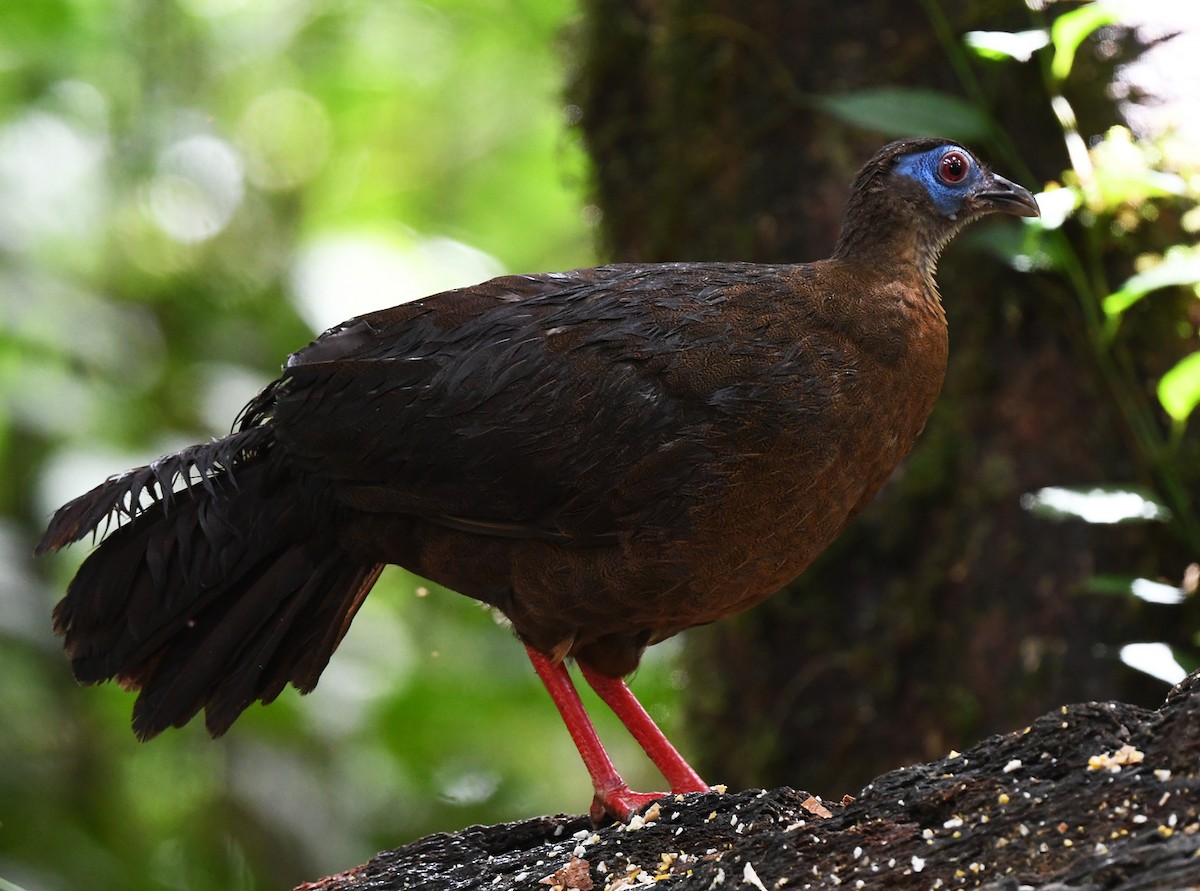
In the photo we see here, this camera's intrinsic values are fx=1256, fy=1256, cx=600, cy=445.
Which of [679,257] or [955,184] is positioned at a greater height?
[679,257]

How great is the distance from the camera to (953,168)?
3.60 m

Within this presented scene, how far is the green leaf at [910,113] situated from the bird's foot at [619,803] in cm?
231

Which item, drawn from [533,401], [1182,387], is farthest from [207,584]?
[1182,387]

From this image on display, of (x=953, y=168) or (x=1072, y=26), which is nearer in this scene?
(x=953, y=168)

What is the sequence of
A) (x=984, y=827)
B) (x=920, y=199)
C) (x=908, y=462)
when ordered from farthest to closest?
(x=908, y=462)
(x=920, y=199)
(x=984, y=827)

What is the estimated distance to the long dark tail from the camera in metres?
3.59

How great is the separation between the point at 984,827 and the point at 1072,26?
3018 mm

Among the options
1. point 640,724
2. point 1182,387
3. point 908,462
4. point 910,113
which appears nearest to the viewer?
point 640,724

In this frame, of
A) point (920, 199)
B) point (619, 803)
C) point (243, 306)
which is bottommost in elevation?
point (619, 803)

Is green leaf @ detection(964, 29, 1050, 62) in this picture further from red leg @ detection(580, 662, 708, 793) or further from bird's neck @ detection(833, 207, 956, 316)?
red leg @ detection(580, 662, 708, 793)

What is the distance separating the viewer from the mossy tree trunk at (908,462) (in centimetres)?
486

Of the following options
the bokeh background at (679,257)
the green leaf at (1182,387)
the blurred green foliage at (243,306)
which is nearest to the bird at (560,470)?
the green leaf at (1182,387)

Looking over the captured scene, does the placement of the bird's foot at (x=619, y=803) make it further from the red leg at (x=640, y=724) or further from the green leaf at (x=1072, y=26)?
the green leaf at (x=1072, y=26)

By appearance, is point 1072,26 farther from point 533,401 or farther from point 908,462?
point 533,401
